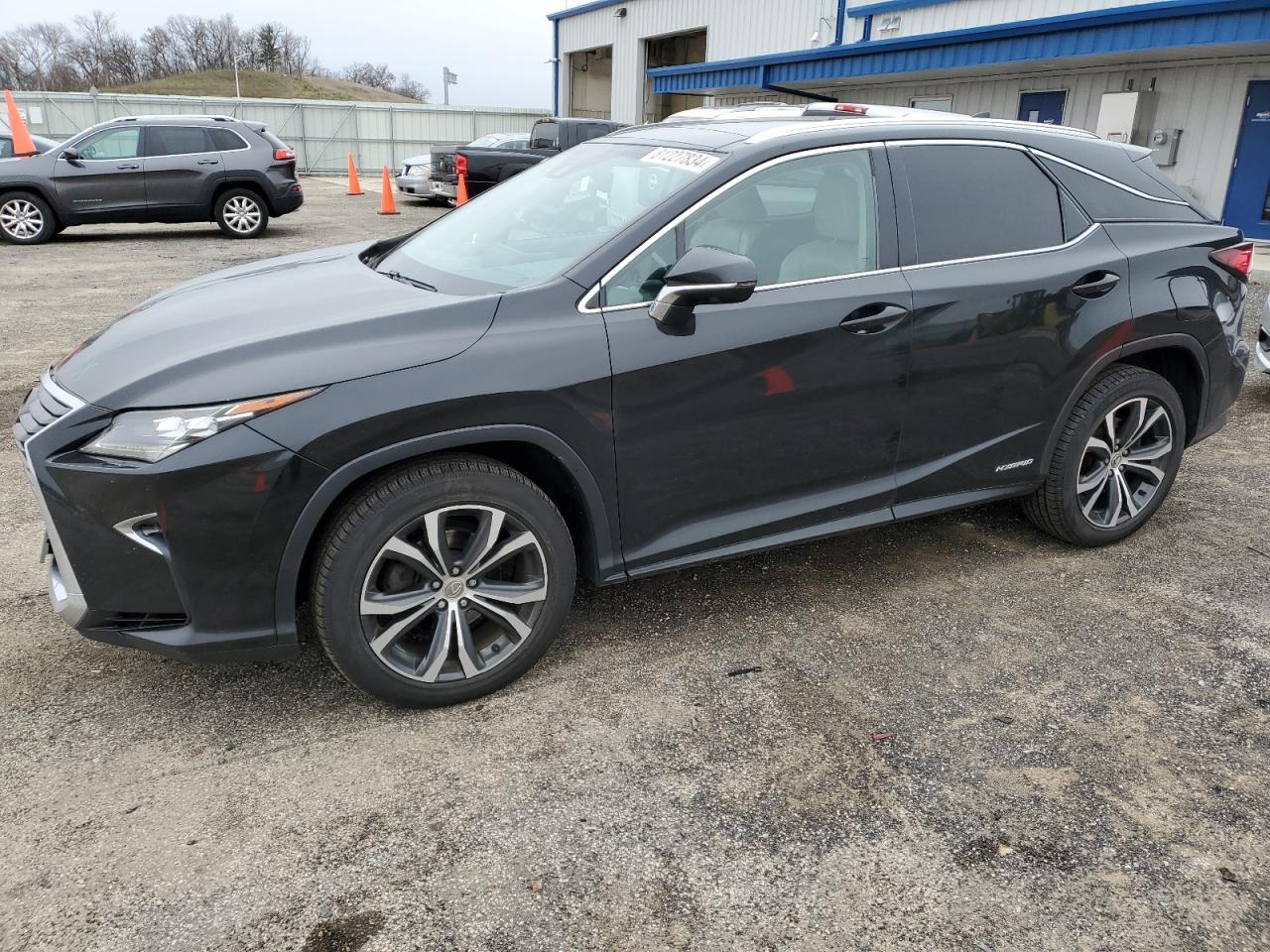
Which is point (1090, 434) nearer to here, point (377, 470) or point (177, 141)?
point (377, 470)

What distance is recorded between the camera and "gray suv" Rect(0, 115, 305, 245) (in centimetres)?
1269

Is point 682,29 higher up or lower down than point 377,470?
higher up

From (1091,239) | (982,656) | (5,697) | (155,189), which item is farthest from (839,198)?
(155,189)

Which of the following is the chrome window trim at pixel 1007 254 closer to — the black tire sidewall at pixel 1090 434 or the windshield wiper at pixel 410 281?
the black tire sidewall at pixel 1090 434

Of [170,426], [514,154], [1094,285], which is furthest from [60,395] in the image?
[514,154]

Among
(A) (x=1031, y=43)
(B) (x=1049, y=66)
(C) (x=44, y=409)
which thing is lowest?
(C) (x=44, y=409)

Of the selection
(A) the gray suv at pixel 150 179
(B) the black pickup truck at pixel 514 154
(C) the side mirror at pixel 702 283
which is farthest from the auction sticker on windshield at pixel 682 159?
(B) the black pickup truck at pixel 514 154

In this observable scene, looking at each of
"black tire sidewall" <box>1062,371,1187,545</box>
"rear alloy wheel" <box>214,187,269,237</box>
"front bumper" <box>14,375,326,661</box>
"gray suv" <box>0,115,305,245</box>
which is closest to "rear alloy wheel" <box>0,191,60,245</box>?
"gray suv" <box>0,115,305,245</box>

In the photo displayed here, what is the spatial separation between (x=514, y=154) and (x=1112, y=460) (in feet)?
49.5

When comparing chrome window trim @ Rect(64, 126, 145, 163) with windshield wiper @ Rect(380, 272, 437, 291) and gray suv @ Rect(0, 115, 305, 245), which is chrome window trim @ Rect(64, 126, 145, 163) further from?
windshield wiper @ Rect(380, 272, 437, 291)

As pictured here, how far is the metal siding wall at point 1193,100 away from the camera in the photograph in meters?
13.7

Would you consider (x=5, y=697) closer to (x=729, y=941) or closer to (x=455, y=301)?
(x=455, y=301)

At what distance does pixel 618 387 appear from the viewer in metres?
2.89

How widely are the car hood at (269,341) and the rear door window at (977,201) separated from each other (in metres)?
1.64
